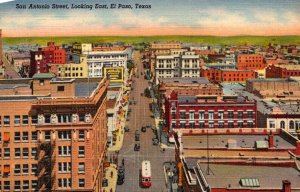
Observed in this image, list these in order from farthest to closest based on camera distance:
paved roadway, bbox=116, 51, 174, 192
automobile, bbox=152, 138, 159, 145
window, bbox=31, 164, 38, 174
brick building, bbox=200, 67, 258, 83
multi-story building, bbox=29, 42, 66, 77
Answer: brick building, bbox=200, 67, 258, 83 < multi-story building, bbox=29, 42, 66, 77 < automobile, bbox=152, 138, 159, 145 < paved roadway, bbox=116, 51, 174, 192 < window, bbox=31, 164, 38, 174

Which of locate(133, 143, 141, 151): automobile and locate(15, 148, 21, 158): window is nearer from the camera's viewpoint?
locate(15, 148, 21, 158): window

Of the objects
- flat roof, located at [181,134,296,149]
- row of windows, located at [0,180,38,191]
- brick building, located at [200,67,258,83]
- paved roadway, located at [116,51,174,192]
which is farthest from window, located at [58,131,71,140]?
brick building, located at [200,67,258,83]

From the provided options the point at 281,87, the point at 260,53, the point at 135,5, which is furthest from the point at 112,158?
the point at 260,53

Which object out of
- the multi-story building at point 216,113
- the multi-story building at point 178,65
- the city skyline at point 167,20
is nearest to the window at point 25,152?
the city skyline at point 167,20

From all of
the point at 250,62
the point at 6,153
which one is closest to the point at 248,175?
the point at 6,153

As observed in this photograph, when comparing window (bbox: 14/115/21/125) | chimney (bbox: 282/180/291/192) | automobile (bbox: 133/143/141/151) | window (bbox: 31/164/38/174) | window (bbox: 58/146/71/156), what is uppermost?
window (bbox: 14/115/21/125)

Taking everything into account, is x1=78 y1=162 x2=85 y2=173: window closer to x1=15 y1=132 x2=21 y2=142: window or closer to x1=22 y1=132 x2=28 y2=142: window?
x1=22 y1=132 x2=28 y2=142: window

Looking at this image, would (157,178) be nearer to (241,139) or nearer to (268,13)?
(241,139)

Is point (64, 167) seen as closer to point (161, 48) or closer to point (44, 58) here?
point (44, 58)
